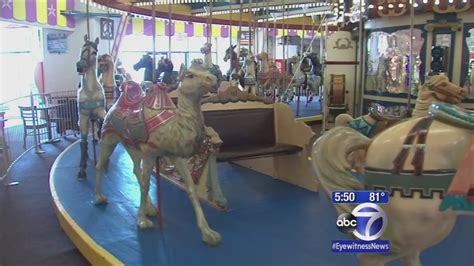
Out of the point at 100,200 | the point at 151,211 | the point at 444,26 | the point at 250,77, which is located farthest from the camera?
the point at 250,77

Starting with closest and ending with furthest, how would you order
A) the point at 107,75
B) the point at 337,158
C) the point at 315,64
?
the point at 337,158 < the point at 107,75 < the point at 315,64

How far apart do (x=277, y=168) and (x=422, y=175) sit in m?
2.87

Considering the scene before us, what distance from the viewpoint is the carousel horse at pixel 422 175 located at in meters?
1.31

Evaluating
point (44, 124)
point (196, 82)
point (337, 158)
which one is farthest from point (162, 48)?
point (337, 158)

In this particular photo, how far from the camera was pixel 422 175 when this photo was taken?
1334mm

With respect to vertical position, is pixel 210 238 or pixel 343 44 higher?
pixel 343 44

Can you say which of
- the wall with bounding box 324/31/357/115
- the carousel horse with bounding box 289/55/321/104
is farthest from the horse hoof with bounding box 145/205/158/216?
the carousel horse with bounding box 289/55/321/104

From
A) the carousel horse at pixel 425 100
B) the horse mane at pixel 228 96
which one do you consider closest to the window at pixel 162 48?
the horse mane at pixel 228 96

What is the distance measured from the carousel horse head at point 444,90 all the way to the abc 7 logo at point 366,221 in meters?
0.54

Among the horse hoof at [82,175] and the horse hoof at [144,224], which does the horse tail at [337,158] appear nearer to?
the horse hoof at [144,224]

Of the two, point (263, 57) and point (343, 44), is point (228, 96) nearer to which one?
point (343, 44)

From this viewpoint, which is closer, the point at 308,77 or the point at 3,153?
the point at 3,153

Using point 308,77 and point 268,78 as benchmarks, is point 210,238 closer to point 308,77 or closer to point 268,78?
point 268,78

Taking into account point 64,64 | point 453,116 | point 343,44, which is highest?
point 343,44
